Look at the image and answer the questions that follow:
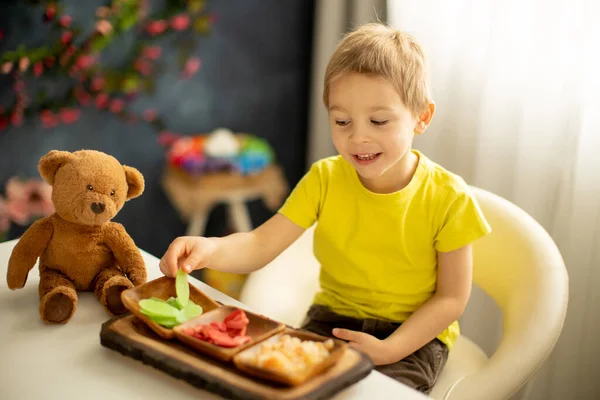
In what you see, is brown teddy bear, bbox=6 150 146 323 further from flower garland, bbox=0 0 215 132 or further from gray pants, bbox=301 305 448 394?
flower garland, bbox=0 0 215 132

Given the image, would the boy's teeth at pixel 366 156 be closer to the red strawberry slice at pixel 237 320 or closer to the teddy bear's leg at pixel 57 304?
the red strawberry slice at pixel 237 320

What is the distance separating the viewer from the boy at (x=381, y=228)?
1179 mm

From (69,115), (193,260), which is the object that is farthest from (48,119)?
(193,260)

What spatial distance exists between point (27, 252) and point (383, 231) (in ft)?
2.10

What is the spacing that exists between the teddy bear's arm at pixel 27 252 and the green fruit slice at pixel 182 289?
24 centimetres

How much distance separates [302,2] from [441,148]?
932mm

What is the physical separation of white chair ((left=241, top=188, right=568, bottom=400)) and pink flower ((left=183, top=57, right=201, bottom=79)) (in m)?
1.08

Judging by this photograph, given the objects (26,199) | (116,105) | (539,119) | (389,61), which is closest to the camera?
(389,61)

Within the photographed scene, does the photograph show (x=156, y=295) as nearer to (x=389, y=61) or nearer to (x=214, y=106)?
(x=389, y=61)

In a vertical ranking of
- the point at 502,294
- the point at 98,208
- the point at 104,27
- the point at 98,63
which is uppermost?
the point at 104,27

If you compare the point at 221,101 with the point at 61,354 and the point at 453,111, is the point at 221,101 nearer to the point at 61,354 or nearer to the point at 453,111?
the point at 453,111

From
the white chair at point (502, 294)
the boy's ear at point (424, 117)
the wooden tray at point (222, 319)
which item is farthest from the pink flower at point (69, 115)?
the wooden tray at point (222, 319)

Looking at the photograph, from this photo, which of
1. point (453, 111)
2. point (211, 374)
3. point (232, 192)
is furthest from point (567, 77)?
point (211, 374)

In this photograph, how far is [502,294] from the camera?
1.40 meters
